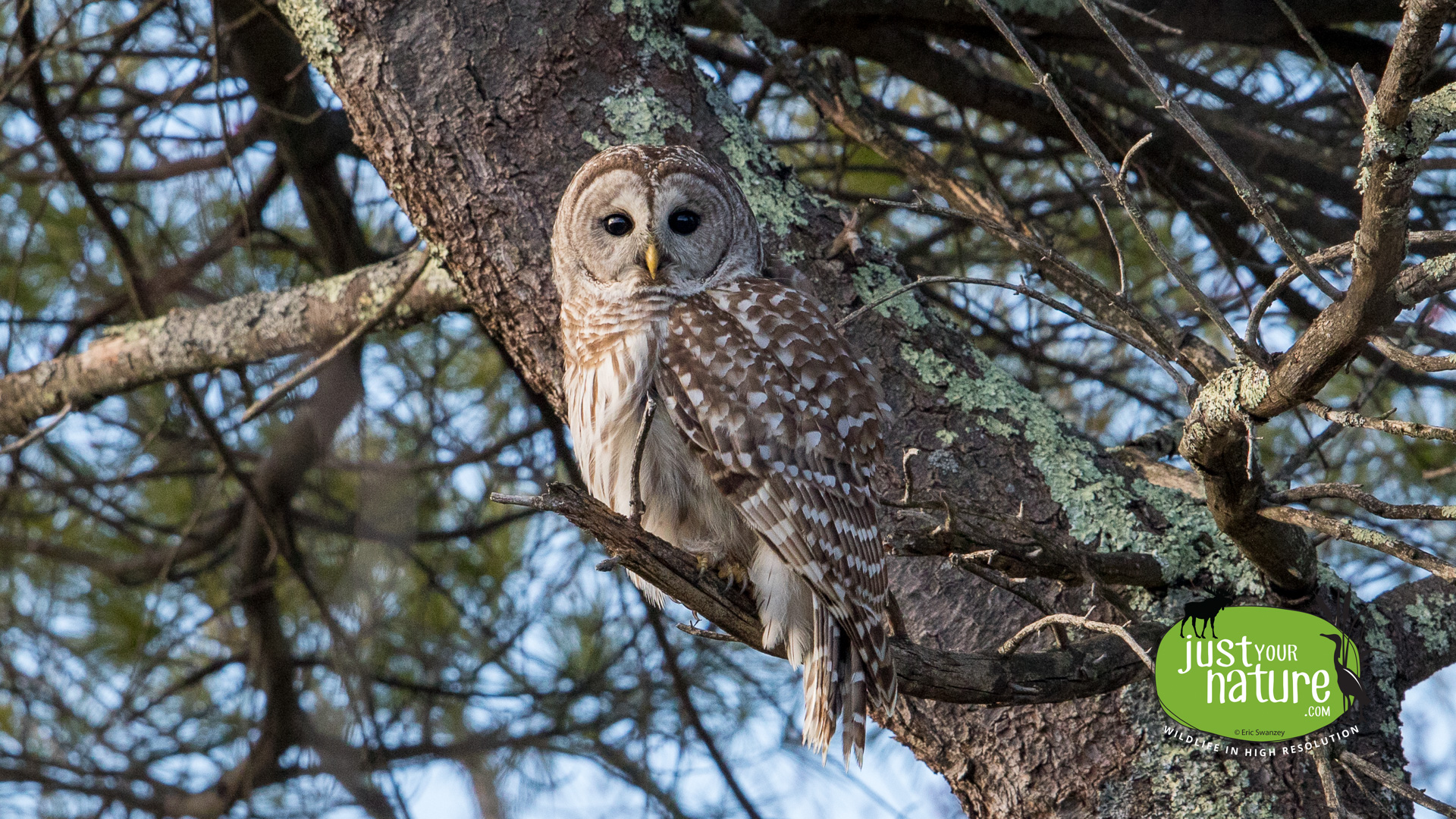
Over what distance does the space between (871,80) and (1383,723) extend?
2.71 meters

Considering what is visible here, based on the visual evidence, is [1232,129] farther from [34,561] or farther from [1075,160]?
[34,561]

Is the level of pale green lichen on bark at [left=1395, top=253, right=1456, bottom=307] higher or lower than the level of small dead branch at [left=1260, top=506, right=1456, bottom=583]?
higher

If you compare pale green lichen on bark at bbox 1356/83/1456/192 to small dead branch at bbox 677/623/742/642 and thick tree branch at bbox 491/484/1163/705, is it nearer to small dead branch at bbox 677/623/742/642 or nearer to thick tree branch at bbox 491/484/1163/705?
thick tree branch at bbox 491/484/1163/705

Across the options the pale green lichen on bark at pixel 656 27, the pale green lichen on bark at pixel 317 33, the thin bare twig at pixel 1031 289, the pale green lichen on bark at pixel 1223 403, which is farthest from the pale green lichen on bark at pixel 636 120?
the pale green lichen on bark at pixel 1223 403

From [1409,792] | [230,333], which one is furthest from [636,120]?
[1409,792]

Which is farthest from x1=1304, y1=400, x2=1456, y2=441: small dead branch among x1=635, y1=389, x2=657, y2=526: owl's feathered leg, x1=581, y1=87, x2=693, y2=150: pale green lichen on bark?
x1=581, y1=87, x2=693, y2=150: pale green lichen on bark

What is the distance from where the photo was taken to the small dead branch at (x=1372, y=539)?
1.58 meters

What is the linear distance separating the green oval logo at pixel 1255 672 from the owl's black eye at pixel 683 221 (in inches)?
49.7

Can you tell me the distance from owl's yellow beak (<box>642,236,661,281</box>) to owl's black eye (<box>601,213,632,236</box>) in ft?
0.23

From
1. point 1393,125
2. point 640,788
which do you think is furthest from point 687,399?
point 640,788

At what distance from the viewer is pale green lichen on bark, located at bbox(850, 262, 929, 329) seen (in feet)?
8.54

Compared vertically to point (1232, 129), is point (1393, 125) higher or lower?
lower

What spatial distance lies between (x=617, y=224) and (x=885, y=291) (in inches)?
25.7

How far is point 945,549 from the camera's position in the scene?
191 centimetres
